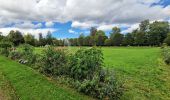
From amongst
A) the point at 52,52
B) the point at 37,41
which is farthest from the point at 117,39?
the point at 52,52

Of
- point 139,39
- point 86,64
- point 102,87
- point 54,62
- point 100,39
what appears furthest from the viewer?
point 100,39

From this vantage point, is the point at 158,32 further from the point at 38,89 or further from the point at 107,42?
the point at 38,89

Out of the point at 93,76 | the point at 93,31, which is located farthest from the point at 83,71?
the point at 93,31

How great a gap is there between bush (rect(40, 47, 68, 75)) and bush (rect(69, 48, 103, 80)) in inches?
30.7

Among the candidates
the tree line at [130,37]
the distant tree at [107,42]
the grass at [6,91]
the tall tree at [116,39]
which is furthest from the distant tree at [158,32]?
the grass at [6,91]

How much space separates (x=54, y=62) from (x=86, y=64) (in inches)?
97.8

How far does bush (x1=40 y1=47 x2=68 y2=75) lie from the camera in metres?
10.9

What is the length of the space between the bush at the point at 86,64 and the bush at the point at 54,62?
78 centimetres

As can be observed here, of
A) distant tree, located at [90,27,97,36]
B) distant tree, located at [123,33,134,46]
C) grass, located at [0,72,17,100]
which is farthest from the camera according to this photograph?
distant tree, located at [90,27,97,36]

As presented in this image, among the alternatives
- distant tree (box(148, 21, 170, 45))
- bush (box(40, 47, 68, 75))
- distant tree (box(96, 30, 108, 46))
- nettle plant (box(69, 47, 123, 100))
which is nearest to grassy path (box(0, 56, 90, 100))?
nettle plant (box(69, 47, 123, 100))

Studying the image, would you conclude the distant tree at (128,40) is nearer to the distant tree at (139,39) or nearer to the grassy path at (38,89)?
the distant tree at (139,39)

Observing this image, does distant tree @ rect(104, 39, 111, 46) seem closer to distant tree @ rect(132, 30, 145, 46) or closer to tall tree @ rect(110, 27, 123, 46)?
tall tree @ rect(110, 27, 123, 46)

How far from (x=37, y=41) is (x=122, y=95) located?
79986 millimetres

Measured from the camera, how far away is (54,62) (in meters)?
11.3
